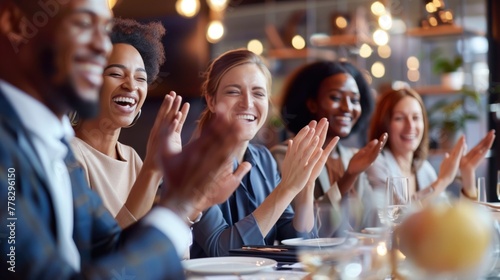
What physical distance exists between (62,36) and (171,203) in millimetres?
329

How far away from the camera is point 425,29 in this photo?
6.02m

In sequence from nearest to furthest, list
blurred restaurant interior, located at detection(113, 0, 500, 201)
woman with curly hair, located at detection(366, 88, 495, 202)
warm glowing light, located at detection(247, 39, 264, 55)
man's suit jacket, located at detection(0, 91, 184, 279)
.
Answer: man's suit jacket, located at detection(0, 91, 184, 279)
woman with curly hair, located at detection(366, 88, 495, 202)
blurred restaurant interior, located at detection(113, 0, 500, 201)
warm glowing light, located at detection(247, 39, 264, 55)

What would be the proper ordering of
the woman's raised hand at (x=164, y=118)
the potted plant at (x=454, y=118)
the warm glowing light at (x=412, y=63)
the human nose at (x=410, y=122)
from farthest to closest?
the warm glowing light at (x=412, y=63) < the potted plant at (x=454, y=118) < the human nose at (x=410, y=122) < the woman's raised hand at (x=164, y=118)

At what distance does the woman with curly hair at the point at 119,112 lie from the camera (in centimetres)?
190

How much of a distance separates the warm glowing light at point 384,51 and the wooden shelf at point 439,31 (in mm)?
756

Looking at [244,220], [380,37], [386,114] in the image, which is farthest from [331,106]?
[380,37]

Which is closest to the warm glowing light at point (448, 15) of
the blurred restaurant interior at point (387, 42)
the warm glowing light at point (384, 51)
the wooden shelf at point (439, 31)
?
the blurred restaurant interior at point (387, 42)

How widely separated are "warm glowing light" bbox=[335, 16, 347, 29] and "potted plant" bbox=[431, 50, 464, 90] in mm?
1206

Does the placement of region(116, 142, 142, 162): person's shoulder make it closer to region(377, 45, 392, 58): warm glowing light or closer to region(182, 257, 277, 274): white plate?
A: region(182, 257, 277, 274): white plate

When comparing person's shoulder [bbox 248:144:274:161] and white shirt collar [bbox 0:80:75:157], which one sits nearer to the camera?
white shirt collar [bbox 0:80:75:157]

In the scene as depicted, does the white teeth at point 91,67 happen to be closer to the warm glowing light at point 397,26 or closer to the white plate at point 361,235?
the white plate at point 361,235

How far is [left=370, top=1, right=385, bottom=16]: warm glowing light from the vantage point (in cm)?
659

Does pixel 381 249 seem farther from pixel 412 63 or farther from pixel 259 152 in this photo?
pixel 412 63

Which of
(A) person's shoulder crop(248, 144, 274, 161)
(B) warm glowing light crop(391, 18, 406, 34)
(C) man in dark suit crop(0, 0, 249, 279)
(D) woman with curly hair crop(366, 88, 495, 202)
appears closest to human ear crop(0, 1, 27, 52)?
(C) man in dark suit crop(0, 0, 249, 279)
